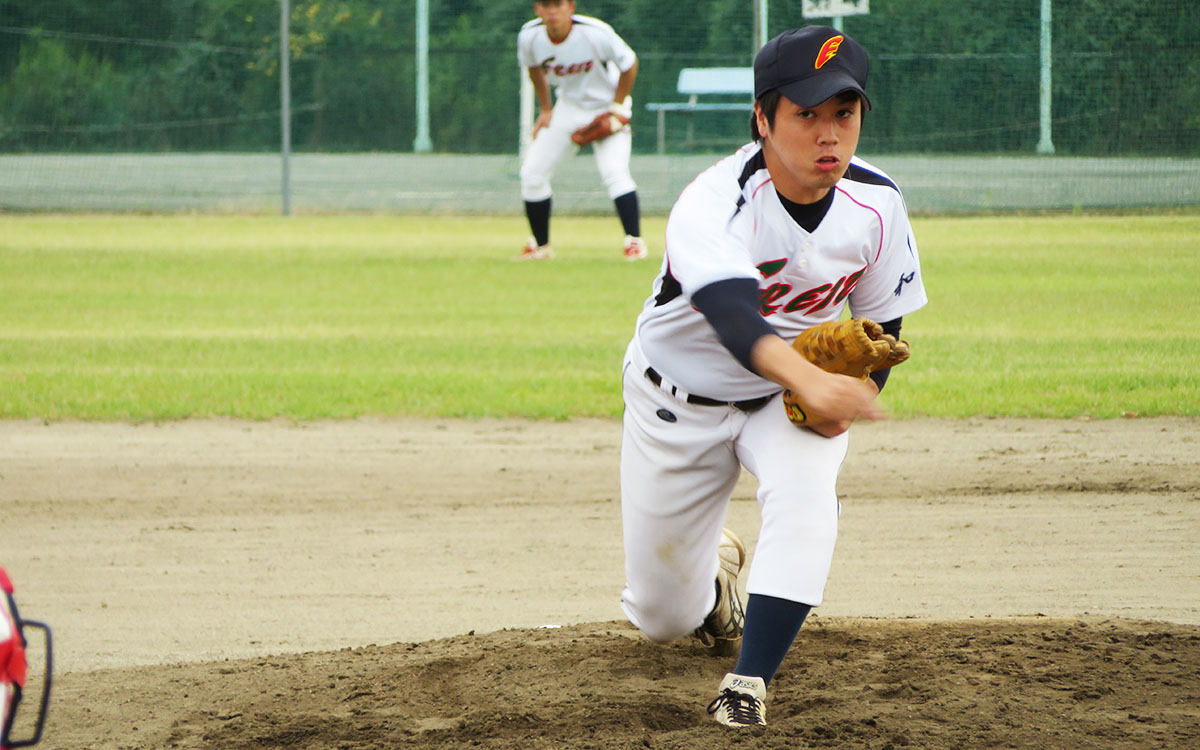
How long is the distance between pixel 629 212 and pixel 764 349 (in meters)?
9.47

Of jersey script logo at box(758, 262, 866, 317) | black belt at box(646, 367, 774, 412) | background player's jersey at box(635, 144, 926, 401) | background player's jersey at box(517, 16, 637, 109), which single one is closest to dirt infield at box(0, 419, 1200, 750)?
black belt at box(646, 367, 774, 412)

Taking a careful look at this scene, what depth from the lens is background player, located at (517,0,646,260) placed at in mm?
12219

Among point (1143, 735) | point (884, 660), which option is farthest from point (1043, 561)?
point (1143, 735)

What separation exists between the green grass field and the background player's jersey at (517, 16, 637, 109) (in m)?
1.49

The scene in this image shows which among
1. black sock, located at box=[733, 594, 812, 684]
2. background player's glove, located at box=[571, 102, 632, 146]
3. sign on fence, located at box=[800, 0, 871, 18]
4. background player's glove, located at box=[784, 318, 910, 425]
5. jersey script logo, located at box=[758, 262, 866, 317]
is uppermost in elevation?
sign on fence, located at box=[800, 0, 871, 18]

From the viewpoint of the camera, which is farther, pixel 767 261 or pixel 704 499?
pixel 704 499

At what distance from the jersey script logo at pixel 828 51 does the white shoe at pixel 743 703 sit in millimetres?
1313

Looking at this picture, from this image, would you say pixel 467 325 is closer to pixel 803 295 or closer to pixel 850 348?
pixel 803 295

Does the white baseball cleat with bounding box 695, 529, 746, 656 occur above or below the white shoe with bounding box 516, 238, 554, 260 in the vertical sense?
below

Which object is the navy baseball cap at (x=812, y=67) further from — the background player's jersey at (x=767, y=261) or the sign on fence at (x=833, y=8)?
the sign on fence at (x=833, y=8)

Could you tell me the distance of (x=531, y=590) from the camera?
4.58m

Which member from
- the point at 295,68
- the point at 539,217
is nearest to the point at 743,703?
the point at 539,217

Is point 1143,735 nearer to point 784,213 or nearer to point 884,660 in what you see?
point 884,660

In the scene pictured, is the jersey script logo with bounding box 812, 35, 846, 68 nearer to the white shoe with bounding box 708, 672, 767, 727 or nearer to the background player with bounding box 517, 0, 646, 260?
the white shoe with bounding box 708, 672, 767, 727
